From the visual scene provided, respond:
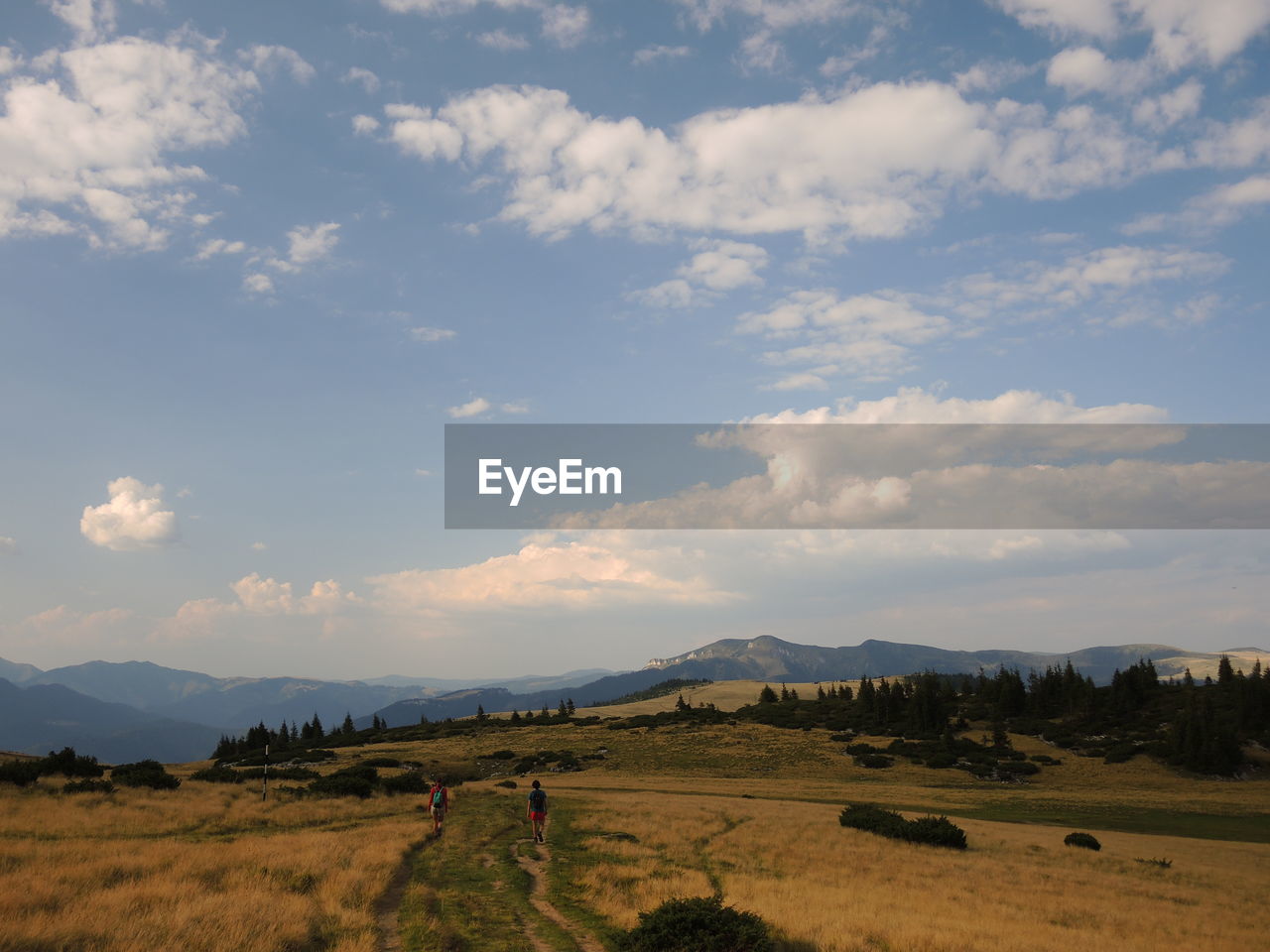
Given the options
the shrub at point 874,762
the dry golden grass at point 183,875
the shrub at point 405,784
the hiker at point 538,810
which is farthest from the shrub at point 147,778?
the shrub at point 874,762

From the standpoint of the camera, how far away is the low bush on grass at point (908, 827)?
99.1 feet

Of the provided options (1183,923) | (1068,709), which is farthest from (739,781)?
(1068,709)

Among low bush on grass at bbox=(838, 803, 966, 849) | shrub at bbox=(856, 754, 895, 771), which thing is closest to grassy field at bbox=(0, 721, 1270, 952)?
low bush on grass at bbox=(838, 803, 966, 849)

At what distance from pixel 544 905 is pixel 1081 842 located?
28583 mm

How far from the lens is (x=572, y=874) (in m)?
19.4

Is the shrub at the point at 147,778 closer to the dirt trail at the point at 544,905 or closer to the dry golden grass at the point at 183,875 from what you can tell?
the dry golden grass at the point at 183,875

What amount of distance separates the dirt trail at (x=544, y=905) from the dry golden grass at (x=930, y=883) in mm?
1038

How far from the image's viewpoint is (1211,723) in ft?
236

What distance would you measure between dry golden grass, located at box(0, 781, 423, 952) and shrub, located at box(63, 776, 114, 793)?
922mm

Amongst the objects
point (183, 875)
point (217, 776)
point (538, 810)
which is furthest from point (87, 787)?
point (538, 810)

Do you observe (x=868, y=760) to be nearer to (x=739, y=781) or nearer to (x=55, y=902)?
(x=739, y=781)

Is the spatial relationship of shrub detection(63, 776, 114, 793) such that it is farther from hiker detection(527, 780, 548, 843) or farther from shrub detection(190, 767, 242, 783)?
hiker detection(527, 780, 548, 843)

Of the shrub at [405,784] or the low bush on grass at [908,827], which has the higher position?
the shrub at [405,784]

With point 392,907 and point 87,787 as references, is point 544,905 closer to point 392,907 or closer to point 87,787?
point 392,907
